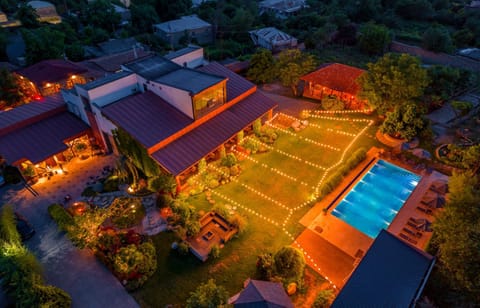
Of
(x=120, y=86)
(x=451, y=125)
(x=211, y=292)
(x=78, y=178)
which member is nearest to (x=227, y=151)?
(x=120, y=86)

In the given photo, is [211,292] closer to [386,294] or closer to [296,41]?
[386,294]

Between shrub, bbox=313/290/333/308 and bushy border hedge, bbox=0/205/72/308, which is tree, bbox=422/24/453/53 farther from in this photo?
bushy border hedge, bbox=0/205/72/308

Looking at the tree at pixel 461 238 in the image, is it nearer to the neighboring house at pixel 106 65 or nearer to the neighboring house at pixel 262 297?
the neighboring house at pixel 262 297

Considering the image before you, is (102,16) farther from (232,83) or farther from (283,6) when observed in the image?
(232,83)

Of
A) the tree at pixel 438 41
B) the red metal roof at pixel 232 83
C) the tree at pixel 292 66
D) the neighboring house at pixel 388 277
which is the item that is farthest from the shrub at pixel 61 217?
the tree at pixel 438 41

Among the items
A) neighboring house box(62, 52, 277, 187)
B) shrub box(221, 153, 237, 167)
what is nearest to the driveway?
neighboring house box(62, 52, 277, 187)

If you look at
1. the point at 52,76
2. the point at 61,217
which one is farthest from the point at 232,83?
the point at 52,76

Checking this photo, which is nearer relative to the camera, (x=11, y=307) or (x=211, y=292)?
(x=211, y=292)
